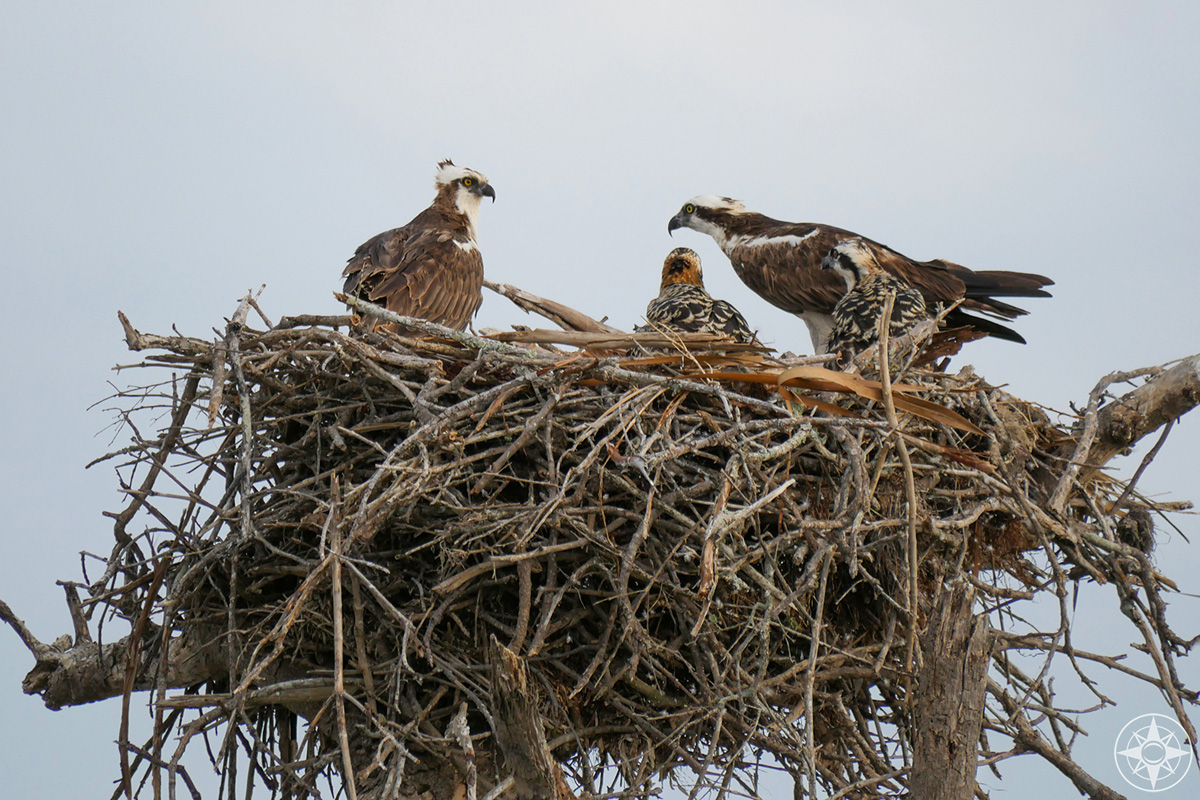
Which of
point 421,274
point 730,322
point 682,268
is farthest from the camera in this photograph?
point 682,268

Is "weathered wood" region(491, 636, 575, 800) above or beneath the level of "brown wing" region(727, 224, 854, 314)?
beneath

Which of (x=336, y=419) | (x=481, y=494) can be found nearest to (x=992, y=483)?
(x=481, y=494)

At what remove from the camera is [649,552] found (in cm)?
385

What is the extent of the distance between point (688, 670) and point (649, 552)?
0.55 meters

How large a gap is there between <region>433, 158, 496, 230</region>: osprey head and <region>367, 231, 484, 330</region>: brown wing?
2.88ft

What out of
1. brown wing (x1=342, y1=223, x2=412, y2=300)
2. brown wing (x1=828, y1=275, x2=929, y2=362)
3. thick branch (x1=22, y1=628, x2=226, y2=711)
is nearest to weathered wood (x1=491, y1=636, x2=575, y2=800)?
thick branch (x1=22, y1=628, x2=226, y2=711)

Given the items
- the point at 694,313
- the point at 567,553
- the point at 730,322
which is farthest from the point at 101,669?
the point at 730,322

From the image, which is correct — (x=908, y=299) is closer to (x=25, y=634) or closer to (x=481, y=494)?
(x=481, y=494)

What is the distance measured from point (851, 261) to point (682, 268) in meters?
0.96

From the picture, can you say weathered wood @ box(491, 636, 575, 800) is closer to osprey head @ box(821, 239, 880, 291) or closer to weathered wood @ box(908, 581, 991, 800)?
weathered wood @ box(908, 581, 991, 800)

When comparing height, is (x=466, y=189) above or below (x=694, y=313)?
above

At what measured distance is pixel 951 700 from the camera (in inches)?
137

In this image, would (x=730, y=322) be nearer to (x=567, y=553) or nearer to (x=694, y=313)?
(x=694, y=313)

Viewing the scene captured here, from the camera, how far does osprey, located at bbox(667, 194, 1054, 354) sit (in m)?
6.39
